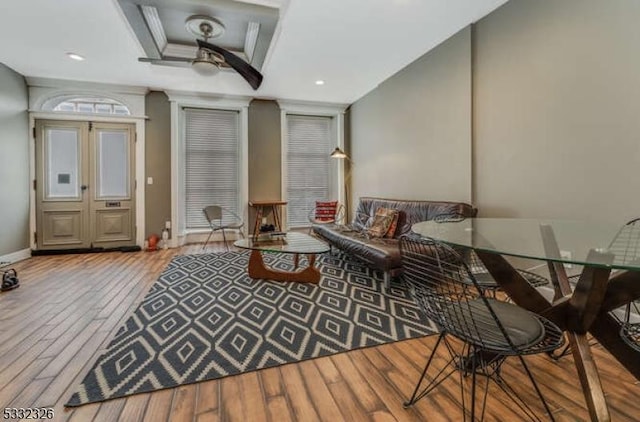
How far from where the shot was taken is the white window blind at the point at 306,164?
19.3 ft

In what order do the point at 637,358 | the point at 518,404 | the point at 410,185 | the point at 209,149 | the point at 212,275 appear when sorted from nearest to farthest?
1. the point at 637,358
2. the point at 518,404
3. the point at 212,275
4. the point at 410,185
5. the point at 209,149

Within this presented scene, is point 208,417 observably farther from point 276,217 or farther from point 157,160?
point 157,160

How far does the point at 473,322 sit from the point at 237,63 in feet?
9.89

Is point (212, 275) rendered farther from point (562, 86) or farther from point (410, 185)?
point (562, 86)

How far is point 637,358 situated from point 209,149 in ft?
18.7

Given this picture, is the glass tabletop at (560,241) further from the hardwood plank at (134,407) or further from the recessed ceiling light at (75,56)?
the recessed ceiling light at (75,56)

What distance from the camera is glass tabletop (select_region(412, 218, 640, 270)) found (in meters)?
1.12

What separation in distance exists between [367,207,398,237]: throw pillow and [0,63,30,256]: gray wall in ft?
16.1

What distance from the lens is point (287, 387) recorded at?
4.97 ft

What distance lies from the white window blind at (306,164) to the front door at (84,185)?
276 centimetres

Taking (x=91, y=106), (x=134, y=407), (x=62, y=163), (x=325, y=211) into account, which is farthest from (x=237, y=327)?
(x=91, y=106)

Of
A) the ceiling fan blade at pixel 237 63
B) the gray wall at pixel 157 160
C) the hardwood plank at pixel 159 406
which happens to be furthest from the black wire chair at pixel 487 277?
the gray wall at pixel 157 160

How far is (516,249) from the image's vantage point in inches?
50.6

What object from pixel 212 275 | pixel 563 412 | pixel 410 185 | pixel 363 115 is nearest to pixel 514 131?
pixel 410 185
